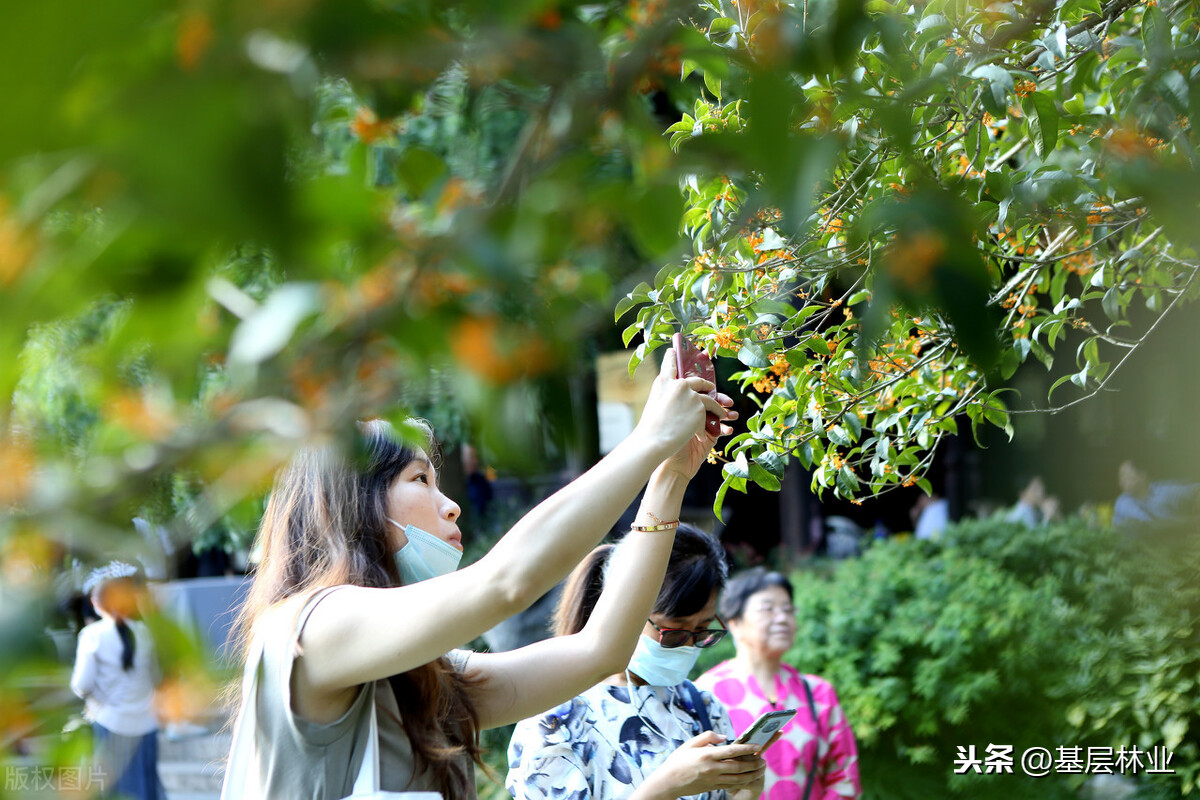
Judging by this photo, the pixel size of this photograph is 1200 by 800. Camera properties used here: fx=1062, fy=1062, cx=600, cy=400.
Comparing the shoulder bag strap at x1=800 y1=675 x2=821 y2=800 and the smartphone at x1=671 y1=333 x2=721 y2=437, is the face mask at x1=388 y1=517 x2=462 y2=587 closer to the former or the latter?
the smartphone at x1=671 y1=333 x2=721 y2=437

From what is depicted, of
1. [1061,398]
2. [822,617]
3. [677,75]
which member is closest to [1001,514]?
[822,617]

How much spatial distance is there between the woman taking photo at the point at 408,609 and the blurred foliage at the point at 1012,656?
3473mm

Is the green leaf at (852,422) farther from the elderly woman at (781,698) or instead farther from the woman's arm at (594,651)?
the elderly woman at (781,698)

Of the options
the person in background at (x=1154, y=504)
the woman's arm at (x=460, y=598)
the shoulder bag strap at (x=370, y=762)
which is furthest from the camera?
the person in background at (x=1154, y=504)

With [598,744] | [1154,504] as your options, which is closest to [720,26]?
[598,744]

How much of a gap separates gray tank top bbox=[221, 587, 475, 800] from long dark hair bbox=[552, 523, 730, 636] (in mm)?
1075

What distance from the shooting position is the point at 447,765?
5.14ft

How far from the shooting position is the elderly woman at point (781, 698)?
10.8ft

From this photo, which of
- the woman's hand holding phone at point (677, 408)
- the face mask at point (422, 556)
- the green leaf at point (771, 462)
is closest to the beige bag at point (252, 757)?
the face mask at point (422, 556)

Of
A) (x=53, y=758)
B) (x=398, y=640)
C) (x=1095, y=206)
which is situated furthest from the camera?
(x=1095, y=206)

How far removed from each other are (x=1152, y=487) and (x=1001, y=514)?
0.83m

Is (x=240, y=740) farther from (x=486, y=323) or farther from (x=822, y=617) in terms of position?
(x=822, y=617)

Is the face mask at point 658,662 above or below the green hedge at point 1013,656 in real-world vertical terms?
above

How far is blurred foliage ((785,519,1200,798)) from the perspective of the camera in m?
4.42
